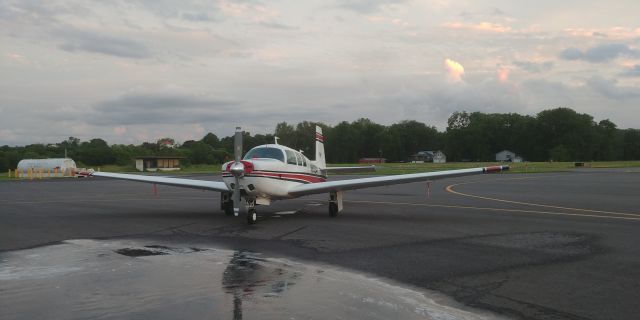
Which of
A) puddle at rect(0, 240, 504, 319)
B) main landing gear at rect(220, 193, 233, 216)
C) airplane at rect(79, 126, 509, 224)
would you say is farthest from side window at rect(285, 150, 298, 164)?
puddle at rect(0, 240, 504, 319)

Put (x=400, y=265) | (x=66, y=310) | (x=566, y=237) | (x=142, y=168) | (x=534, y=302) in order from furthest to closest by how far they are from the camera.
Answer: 1. (x=142, y=168)
2. (x=566, y=237)
3. (x=400, y=265)
4. (x=534, y=302)
5. (x=66, y=310)

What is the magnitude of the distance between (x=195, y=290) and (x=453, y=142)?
16003 cm

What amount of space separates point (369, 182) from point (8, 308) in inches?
478

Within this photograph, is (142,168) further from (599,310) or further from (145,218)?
(599,310)

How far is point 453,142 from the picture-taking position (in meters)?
161

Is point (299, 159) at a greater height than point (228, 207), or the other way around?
point (299, 159)

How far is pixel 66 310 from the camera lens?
5.82 metres

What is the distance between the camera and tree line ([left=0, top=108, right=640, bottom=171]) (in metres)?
126

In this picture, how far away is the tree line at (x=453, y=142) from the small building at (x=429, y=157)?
2.11 meters

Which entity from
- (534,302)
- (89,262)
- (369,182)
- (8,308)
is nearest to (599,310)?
(534,302)

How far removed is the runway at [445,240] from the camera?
6.73m

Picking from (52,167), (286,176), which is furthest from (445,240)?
(52,167)

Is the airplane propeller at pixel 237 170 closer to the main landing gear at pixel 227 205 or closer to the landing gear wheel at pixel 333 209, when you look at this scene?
the main landing gear at pixel 227 205

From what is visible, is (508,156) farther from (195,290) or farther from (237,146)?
(195,290)
